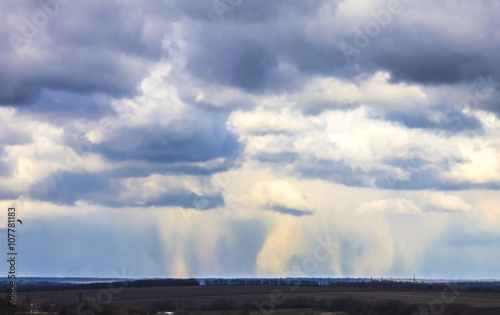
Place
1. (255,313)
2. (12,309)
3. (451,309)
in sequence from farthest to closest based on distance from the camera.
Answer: (255,313)
(451,309)
(12,309)

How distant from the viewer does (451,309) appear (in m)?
136

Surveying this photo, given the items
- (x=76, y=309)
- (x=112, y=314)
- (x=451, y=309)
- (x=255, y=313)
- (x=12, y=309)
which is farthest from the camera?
(x=255, y=313)

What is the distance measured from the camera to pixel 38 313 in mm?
115250

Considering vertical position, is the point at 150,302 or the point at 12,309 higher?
the point at 150,302

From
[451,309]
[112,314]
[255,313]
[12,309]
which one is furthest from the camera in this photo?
[255,313]

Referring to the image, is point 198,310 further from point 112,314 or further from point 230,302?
point 112,314

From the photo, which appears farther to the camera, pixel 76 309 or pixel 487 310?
pixel 487 310

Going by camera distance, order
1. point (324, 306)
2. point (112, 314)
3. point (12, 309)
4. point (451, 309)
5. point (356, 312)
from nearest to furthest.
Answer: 1. point (12, 309)
2. point (112, 314)
3. point (451, 309)
4. point (356, 312)
5. point (324, 306)

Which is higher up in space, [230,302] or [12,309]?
[230,302]

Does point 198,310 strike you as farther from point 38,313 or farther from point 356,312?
point 38,313

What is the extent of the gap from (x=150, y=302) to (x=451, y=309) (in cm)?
7041

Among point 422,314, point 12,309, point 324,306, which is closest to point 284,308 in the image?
point 324,306

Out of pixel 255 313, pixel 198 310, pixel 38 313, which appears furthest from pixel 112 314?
pixel 198 310

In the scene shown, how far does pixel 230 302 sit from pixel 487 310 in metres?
60.5
